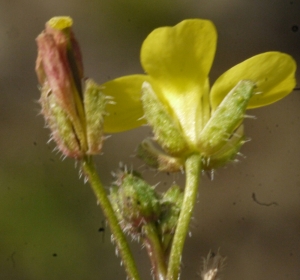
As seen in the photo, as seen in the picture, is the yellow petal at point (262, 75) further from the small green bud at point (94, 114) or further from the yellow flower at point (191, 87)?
the small green bud at point (94, 114)

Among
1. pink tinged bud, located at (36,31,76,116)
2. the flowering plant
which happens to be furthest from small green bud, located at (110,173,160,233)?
pink tinged bud, located at (36,31,76,116)

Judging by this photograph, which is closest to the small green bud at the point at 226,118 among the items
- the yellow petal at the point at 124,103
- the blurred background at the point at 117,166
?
the yellow petal at the point at 124,103

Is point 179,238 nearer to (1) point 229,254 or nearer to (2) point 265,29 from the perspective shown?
(1) point 229,254

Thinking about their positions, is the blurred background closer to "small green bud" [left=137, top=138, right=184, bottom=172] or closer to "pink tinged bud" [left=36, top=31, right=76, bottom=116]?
"small green bud" [left=137, top=138, right=184, bottom=172]

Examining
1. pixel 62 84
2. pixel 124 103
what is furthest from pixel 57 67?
pixel 124 103

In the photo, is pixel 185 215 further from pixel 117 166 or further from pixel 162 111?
pixel 117 166

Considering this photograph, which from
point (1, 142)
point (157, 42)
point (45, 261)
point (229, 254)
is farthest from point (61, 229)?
point (157, 42)

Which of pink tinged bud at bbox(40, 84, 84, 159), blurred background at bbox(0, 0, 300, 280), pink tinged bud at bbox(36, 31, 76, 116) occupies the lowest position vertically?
blurred background at bbox(0, 0, 300, 280)
